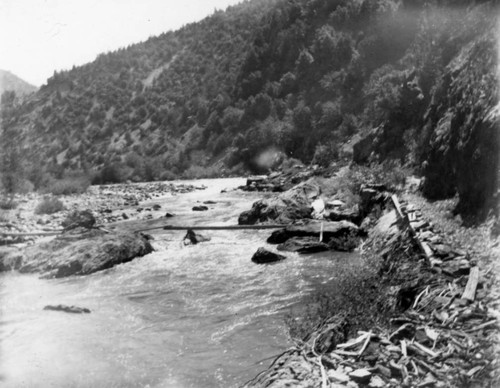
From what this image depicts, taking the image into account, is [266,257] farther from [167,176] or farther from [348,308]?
[167,176]

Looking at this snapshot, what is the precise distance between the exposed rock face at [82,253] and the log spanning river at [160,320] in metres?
0.39

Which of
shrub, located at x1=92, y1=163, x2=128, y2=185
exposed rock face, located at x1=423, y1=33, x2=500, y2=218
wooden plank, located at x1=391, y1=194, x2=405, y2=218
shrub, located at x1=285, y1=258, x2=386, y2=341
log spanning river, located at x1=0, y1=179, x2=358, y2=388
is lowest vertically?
shrub, located at x1=92, y1=163, x2=128, y2=185

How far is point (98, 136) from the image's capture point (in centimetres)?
9838

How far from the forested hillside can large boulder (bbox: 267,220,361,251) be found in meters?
2.80

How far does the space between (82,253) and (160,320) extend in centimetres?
574

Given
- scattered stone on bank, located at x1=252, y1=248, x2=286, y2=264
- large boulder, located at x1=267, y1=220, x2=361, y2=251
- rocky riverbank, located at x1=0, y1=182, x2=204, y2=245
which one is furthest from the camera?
rocky riverbank, located at x1=0, y1=182, x2=204, y2=245

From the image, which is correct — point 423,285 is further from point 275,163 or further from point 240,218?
point 275,163

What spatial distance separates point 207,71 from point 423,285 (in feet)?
327

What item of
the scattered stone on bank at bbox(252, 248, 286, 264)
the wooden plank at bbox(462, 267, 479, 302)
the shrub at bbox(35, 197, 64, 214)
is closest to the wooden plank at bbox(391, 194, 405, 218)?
the scattered stone on bank at bbox(252, 248, 286, 264)

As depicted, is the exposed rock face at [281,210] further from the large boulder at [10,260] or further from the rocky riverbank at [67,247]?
the large boulder at [10,260]

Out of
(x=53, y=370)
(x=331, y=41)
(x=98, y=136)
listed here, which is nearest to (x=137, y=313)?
(x=53, y=370)

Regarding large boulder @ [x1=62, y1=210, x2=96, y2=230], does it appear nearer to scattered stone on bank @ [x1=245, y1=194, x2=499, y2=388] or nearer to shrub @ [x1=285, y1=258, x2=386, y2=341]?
shrub @ [x1=285, y1=258, x2=386, y2=341]

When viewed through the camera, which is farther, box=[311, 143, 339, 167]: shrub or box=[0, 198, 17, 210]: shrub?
box=[311, 143, 339, 167]: shrub

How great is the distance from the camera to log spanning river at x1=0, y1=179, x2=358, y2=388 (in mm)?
6934
